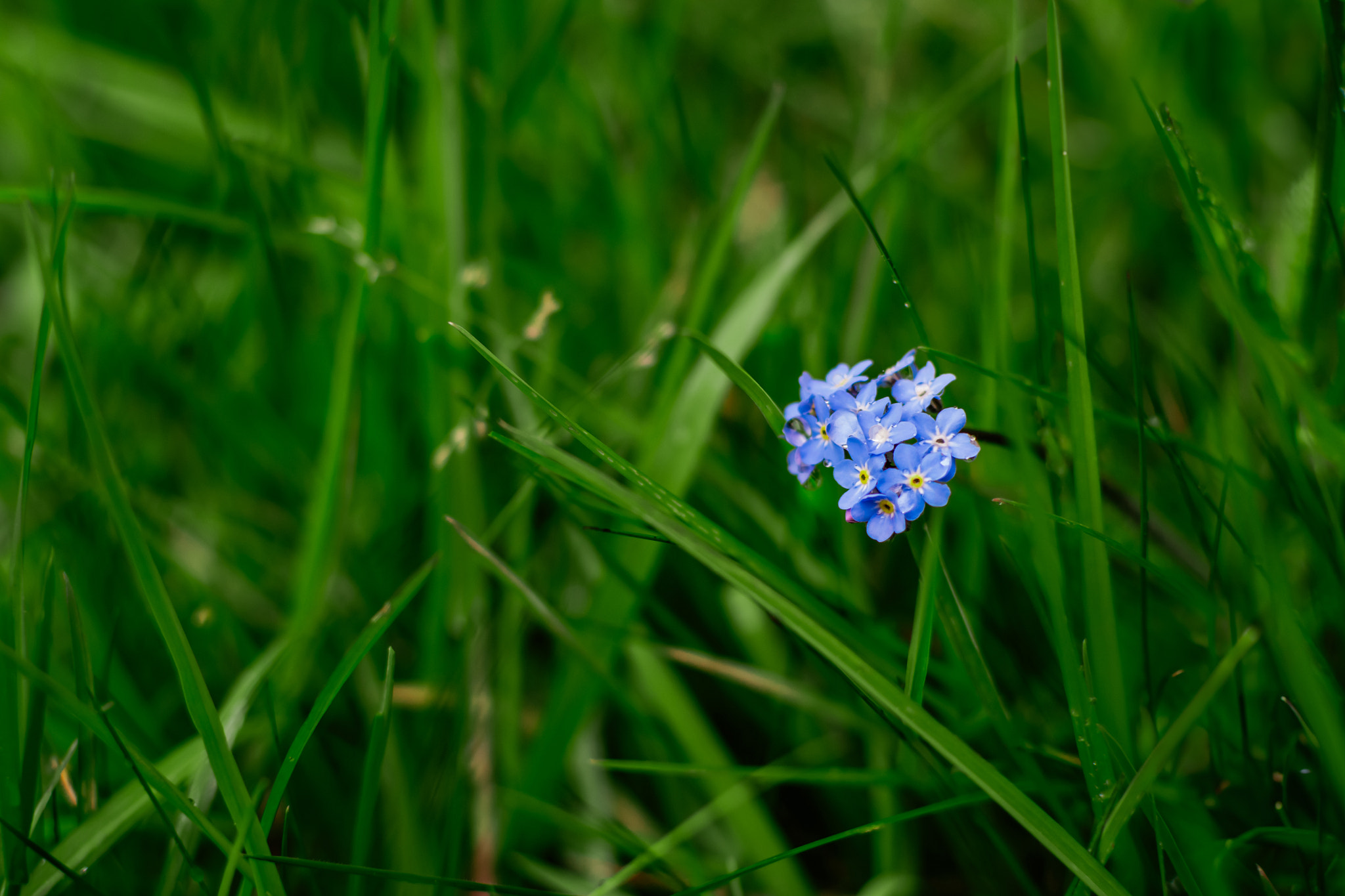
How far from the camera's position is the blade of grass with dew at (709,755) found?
5.58ft

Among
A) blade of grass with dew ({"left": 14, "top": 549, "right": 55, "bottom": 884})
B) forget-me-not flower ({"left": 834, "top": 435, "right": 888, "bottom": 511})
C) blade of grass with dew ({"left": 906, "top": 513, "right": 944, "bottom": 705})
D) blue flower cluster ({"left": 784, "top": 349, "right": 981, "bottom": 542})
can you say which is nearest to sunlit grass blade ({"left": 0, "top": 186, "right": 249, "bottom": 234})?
blade of grass with dew ({"left": 14, "top": 549, "right": 55, "bottom": 884})

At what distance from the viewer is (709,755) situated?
182cm

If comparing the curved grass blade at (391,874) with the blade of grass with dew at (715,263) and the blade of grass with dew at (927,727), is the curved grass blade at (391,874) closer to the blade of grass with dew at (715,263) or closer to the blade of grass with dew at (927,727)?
the blade of grass with dew at (927,727)

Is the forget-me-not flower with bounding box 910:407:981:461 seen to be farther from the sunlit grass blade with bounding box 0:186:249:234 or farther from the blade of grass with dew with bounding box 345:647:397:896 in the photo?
the sunlit grass blade with bounding box 0:186:249:234

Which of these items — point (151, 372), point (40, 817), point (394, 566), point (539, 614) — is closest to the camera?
point (40, 817)

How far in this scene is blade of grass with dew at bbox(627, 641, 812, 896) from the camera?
1701 millimetres

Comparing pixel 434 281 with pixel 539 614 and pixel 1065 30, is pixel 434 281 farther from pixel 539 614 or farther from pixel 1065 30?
pixel 1065 30

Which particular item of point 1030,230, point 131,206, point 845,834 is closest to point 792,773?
point 845,834

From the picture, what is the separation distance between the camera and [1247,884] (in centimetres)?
142

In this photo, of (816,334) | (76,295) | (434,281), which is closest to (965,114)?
(816,334)

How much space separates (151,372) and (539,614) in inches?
59.0

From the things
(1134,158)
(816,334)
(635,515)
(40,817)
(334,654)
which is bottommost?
(40,817)

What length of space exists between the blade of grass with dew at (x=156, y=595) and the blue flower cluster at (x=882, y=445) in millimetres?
925

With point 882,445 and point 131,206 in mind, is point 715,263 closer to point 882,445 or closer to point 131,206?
point 882,445
